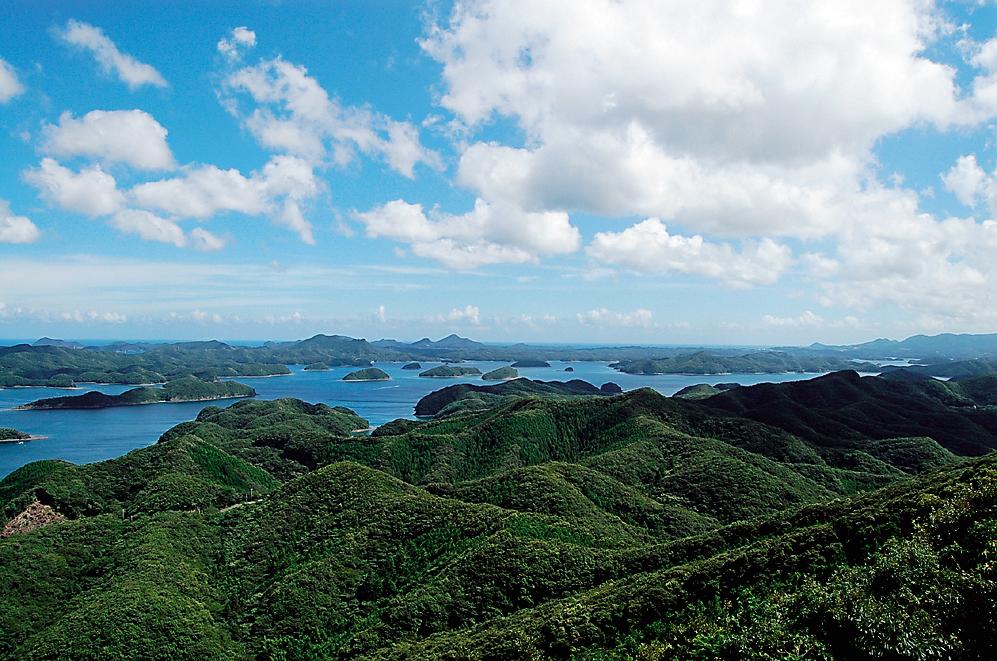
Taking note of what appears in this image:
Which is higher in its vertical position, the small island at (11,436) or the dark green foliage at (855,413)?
the dark green foliage at (855,413)

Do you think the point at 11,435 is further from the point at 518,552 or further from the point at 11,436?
the point at 518,552

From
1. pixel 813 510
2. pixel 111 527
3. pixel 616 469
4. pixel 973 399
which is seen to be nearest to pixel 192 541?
pixel 111 527

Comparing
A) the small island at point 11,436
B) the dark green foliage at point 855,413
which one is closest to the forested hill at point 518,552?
the dark green foliage at point 855,413

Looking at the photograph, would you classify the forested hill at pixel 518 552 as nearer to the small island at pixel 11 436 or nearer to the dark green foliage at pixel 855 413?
the dark green foliage at pixel 855 413

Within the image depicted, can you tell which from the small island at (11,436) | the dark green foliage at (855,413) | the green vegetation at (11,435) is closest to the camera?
the dark green foliage at (855,413)

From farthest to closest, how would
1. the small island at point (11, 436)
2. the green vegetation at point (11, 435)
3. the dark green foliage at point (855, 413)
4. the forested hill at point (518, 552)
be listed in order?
the green vegetation at point (11, 435) → the small island at point (11, 436) → the dark green foliage at point (855, 413) → the forested hill at point (518, 552)

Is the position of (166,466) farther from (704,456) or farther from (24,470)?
(704,456)

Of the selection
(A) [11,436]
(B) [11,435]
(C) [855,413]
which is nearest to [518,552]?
(C) [855,413]

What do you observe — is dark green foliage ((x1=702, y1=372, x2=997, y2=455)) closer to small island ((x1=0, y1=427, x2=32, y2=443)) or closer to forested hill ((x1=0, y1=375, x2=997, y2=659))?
forested hill ((x1=0, y1=375, x2=997, y2=659))
